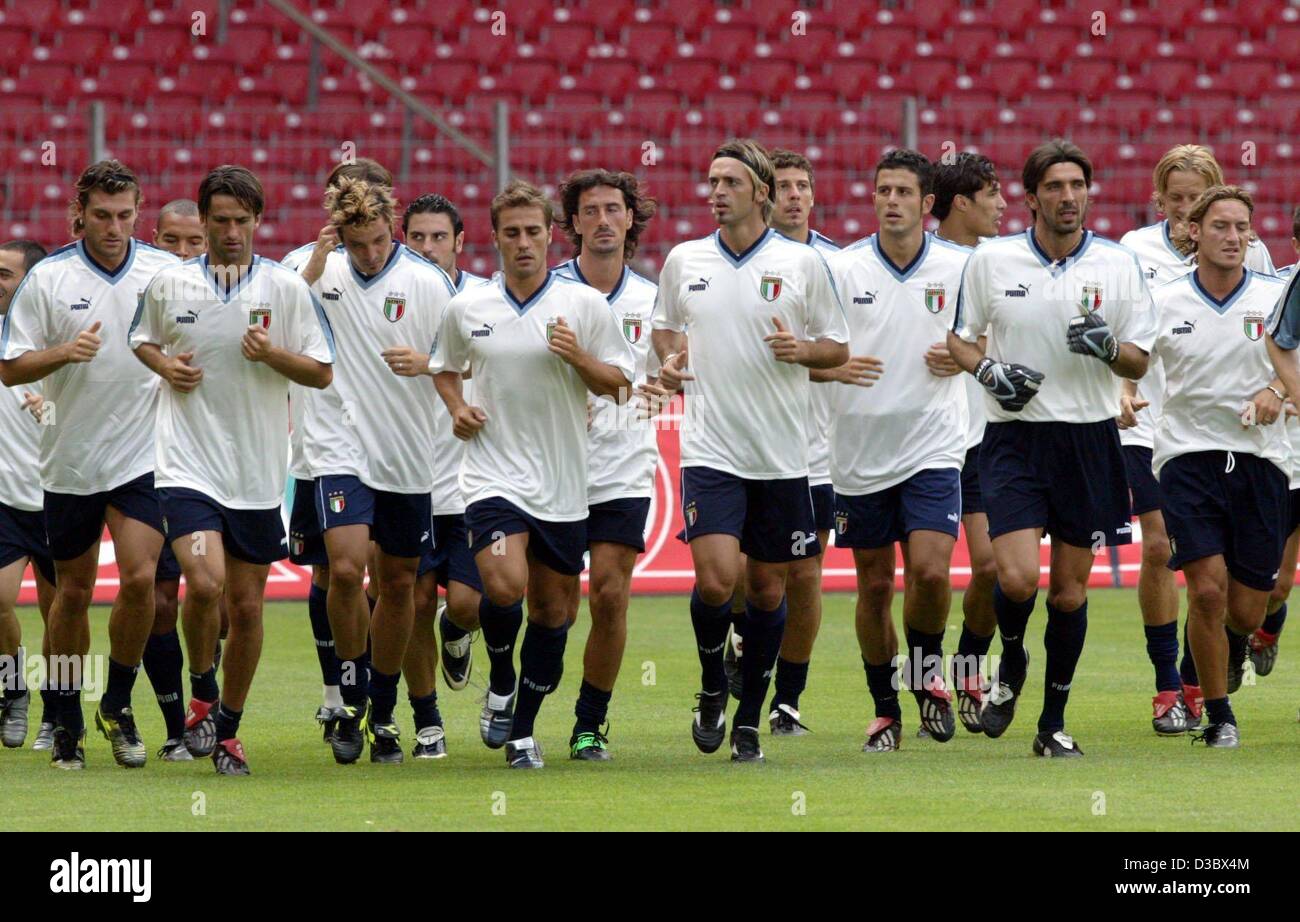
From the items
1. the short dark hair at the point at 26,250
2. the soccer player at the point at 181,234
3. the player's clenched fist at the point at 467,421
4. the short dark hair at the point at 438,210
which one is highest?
the short dark hair at the point at 438,210

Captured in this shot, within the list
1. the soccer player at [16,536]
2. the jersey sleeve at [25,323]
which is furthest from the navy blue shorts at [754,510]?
the soccer player at [16,536]

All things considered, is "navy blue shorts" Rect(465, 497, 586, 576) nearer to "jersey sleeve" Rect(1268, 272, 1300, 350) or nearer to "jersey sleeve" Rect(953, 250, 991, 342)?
"jersey sleeve" Rect(953, 250, 991, 342)

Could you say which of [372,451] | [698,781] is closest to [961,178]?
[372,451]

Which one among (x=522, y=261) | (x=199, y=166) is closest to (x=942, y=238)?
(x=522, y=261)

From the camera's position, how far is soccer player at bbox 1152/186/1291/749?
28.6ft

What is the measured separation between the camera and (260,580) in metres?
8.32

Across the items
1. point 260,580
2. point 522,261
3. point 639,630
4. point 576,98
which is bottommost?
point 639,630

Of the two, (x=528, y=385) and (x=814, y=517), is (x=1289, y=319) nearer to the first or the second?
(x=814, y=517)

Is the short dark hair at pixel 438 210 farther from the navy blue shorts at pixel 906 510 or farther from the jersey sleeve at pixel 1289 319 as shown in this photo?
the jersey sleeve at pixel 1289 319

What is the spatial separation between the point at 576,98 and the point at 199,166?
4273mm

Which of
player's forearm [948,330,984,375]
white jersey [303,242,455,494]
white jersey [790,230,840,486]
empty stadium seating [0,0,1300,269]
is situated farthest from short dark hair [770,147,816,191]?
empty stadium seating [0,0,1300,269]

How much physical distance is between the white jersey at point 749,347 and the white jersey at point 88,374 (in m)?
2.25

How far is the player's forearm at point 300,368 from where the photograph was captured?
8.12 m

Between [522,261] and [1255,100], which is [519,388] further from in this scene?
[1255,100]
